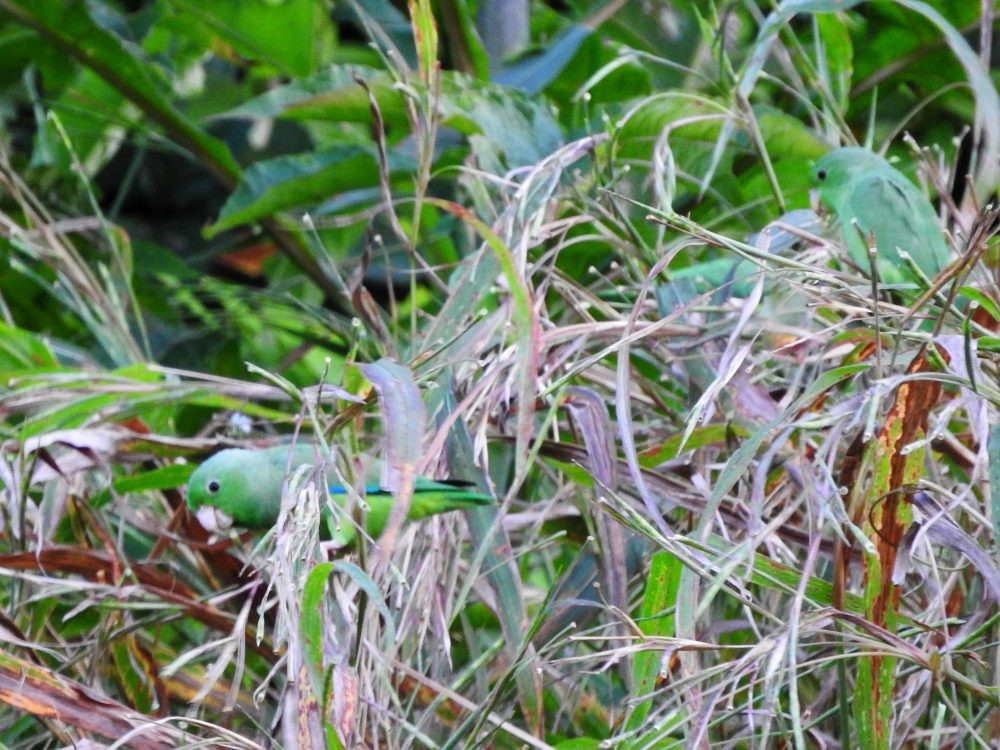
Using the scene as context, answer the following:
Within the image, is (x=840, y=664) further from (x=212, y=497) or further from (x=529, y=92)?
(x=529, y=92)

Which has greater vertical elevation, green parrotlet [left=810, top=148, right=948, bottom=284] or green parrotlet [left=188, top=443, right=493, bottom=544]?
green parrotlet [left=810, top=148, right=948, bottom=284]

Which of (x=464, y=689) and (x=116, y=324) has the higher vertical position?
(x=116, y=324)

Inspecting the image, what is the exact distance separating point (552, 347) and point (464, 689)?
293 millimetres

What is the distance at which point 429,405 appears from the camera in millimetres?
994

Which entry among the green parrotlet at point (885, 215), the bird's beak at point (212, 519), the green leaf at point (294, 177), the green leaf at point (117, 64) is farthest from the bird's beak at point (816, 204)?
the green leaf at point (117, 64)


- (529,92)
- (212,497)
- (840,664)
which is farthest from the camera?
(529,92)

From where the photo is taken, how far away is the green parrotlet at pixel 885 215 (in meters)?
1.21

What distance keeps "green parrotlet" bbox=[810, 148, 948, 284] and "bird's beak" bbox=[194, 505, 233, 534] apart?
675 mm

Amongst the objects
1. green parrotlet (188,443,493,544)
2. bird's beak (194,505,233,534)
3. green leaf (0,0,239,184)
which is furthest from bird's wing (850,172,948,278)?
green leaf (0,0,239,184)

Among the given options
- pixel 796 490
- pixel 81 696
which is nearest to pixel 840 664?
pixel 796 490

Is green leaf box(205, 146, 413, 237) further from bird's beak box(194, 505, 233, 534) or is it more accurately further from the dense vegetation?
bird's beak box(194, 505, 233, 534)

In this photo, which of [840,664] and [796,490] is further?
[796,490]

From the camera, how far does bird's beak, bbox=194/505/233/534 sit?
45.2 inches

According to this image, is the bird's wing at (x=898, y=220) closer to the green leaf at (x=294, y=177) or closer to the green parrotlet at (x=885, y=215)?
the green parrotlet at (x=885, y=215)
